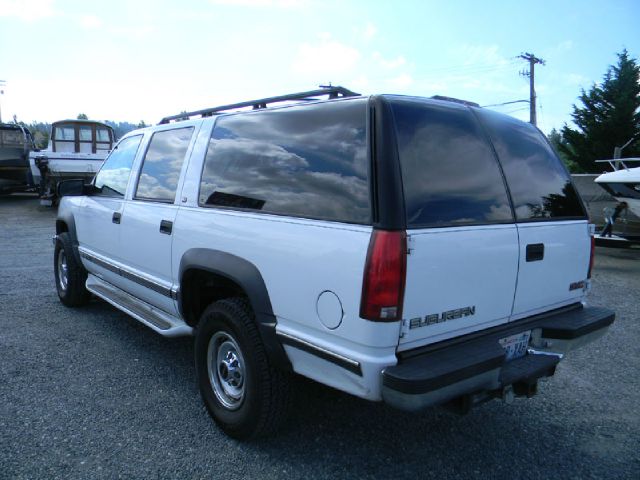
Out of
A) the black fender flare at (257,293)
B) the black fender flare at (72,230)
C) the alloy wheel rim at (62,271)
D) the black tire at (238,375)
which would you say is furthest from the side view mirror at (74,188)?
the black fender flare at (257,293)

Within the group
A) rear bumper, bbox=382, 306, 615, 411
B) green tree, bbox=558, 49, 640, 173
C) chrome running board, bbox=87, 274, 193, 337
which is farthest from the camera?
green tree, bbox=558, 49, 640, 173

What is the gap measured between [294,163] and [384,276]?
896 millimetres

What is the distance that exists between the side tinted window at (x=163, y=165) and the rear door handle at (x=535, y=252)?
234cm

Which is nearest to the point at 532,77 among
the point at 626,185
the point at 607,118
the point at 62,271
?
the point at 607,118

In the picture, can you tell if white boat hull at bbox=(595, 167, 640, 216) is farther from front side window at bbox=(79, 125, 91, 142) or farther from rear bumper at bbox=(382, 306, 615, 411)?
front side window at bbox=(79, 125, 91, 142)

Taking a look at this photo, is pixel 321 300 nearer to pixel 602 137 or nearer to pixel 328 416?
pixel 328 416

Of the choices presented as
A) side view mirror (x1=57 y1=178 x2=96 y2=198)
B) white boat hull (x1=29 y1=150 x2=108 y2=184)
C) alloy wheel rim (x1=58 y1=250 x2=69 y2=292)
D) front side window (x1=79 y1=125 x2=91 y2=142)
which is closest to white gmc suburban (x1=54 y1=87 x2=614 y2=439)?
side view mirror (x1=57 y1=178 x2=96 y2=198)

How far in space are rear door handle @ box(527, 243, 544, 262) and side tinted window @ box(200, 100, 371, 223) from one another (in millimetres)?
1071

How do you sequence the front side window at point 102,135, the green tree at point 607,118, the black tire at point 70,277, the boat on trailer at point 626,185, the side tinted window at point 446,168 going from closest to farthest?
the side tinted window at point 446,168 → the black tire at point 70,277 → the boat on trailer at point 626,185 → the front side window at point 102,135 → the green tree at point 607,118

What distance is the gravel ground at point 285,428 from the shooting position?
267 cm

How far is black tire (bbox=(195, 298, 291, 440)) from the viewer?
2686 millimetres

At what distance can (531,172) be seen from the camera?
300cm

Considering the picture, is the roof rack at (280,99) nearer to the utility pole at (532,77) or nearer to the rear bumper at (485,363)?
the rear bumper at (485,363)

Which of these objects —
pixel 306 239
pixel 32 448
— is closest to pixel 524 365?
pixel 306 239
